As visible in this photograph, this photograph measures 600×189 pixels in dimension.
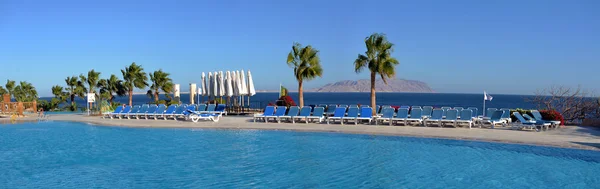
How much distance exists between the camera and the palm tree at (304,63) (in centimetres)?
2058

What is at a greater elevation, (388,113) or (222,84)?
(222,84)

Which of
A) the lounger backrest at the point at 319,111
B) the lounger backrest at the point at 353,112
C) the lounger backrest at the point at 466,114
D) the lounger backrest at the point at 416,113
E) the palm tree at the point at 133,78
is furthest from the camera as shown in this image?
the palm tree at the point at 133,78

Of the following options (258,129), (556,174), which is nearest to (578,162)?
(556,174)

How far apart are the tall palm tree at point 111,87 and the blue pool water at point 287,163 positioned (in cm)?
1365

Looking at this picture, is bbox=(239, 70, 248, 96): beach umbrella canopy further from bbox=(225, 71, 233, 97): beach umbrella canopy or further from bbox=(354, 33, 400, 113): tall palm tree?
bbox=(354, 33, 400, 113): tall palm tree

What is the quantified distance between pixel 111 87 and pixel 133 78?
1.91 metres

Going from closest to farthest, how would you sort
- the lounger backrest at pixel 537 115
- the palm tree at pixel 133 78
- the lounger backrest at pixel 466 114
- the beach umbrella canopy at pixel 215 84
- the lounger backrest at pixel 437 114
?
1. the lounger backrest at pixel 537 115
2. the lounger backrest at pixel 466 114
3. the lounger backrest at pixel 437 114
4. the beach umbrella canopy at pixel 215 84
5. the palm tree at pixel 133 78

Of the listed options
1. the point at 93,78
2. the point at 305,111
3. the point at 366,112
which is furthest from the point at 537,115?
the point at 93,78

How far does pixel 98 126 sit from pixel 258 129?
268 inches

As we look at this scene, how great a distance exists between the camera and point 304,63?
20.8m

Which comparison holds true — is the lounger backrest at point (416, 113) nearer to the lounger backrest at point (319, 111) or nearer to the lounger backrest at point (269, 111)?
the lounger backrest at point (319, 111)

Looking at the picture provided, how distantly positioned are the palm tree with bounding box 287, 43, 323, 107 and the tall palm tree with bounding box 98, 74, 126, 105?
12.4 metres

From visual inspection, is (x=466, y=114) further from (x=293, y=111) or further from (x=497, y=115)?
(x=293, y=111)

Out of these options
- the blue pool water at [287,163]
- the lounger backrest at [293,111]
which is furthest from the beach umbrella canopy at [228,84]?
the blue pool water at [287,163]
